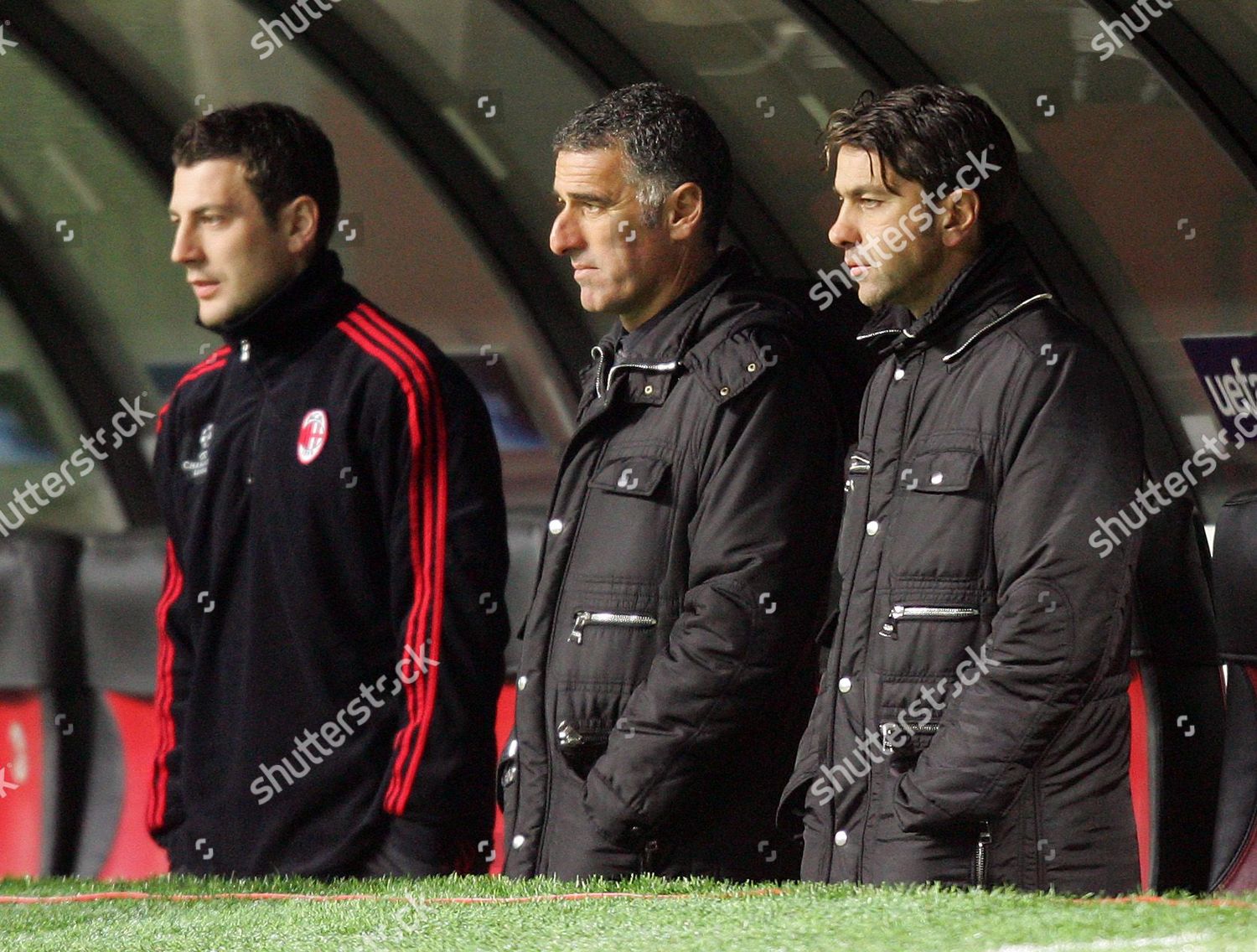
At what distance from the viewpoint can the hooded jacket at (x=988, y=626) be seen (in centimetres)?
309

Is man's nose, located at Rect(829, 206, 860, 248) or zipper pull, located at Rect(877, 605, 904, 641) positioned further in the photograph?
man's nose, located at Rect(829, 206, 860, 248)

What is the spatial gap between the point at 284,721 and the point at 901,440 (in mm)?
1290

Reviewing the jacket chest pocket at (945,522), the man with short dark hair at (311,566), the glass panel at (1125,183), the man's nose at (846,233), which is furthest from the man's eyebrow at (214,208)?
the glass panel at (1125,183)

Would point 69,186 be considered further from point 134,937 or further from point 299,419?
point 134,937

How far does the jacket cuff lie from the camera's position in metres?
3.42

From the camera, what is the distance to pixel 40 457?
30.4 feet

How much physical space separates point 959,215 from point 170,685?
185 cm

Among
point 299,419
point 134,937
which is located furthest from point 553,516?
point 134,937

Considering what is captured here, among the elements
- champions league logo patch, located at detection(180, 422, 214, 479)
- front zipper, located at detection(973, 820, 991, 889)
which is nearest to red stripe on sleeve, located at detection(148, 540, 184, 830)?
champions league logo patch, located at detection(180, 422, 214, 479)

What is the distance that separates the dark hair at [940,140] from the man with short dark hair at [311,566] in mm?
948

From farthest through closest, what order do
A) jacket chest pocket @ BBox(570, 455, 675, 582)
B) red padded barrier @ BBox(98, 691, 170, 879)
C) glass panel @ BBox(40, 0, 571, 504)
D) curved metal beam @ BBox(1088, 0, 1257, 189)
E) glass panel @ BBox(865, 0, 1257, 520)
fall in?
1. glass panel @ BBox(40, 0, 571, 504)
2. red padded barrier @ BBox(98, 691, 170, 879)
3. glass panel @ BBox(865, 0, 1257, 520)
4. curved metal beam @ BBox(1088, 0, 1257, 189)
5. jacket chest pocket @ BBox(570, 455, 675, 582)

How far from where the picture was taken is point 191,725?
4070mm

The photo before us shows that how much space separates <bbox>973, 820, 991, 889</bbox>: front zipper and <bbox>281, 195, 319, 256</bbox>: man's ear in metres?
1.83

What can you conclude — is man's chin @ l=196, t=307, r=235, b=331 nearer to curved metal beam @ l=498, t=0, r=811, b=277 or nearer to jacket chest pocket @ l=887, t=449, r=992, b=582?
jacket chest pocket @ l=887, t=449, r=992, b=582
